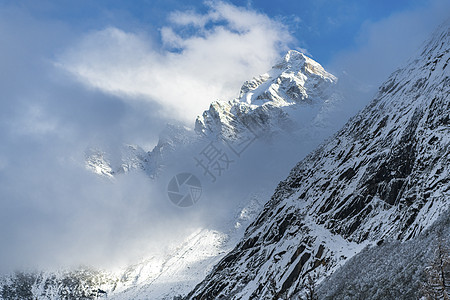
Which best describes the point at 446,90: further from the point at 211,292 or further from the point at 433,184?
the point at 211,292

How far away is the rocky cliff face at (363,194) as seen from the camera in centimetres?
5788

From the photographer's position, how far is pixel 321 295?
2039 inches

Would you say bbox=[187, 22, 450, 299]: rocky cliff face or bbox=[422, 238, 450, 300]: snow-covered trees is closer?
bbox=[422, 238, 450, 300]: snow-covered trees

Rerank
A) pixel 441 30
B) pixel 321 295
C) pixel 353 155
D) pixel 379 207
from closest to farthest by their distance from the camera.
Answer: pixel 321 295 → pixel 379 207 → pixel 353 155 → pixel 441 30

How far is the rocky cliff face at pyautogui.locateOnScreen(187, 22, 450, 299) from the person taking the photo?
190ft

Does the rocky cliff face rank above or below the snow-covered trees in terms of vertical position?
above

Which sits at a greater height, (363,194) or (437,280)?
(363,194)

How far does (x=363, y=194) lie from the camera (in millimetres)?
72125

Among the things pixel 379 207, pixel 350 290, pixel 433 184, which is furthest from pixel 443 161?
pixel 350 290

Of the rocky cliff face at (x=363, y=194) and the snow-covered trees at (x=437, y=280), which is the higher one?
the rocky cliff face at (x=363, y=194)

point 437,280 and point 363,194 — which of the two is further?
point 363,194

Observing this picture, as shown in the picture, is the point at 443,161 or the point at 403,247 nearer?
the point at 403,247

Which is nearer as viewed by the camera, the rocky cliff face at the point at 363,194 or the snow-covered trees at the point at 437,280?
the snow-covered trees at the point at 437,280

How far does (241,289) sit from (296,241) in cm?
1671
